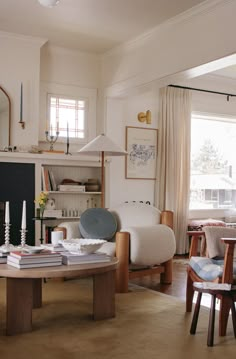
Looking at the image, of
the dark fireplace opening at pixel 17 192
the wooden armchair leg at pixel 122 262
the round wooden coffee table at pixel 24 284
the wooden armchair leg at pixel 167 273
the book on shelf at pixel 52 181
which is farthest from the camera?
the book on shelf at pixel 52 181

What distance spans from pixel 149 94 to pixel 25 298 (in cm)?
433

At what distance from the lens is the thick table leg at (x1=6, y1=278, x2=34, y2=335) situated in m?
3.06

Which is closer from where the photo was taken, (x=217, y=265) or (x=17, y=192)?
(x=217, y=265)

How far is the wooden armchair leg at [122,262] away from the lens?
14.1 ft

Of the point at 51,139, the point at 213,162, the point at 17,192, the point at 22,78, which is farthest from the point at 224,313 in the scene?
the point at 213,162

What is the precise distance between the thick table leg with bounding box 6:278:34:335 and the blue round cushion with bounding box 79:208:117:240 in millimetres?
1674

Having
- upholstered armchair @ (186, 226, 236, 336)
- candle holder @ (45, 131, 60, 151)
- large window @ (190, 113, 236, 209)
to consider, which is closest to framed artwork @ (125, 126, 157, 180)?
large window @ (190, 113, 236, 209)

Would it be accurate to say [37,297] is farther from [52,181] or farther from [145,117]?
[145,117]

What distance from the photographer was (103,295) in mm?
3410

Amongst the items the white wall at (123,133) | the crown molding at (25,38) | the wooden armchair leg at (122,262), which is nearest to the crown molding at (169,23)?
the white wall at (123,133)

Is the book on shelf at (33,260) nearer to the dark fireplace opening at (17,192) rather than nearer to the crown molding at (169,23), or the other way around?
the dark fireplace opening at (17,192)

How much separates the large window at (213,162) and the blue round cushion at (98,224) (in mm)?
2769

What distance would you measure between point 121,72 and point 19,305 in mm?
3718

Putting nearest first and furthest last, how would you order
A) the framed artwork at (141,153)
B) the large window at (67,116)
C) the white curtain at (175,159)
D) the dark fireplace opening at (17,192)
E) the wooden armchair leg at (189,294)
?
the wooden armchair leg at (189,294) → the dark fireplace opening at (17,192) → the large window at (67,116) → the framed artwork at (141,153) → the white curtain at (175,159)
